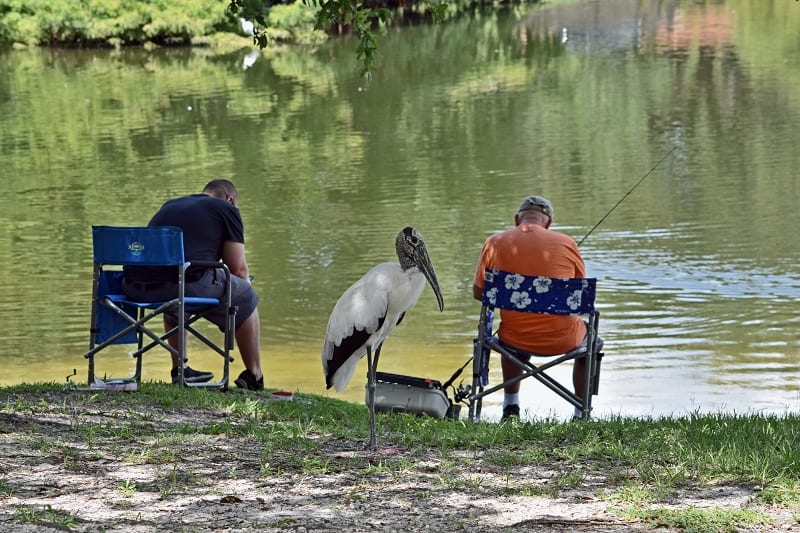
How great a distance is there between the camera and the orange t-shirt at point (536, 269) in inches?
257

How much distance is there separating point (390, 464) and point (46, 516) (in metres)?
1.33

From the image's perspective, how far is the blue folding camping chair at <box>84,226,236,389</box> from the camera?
6.41 meters

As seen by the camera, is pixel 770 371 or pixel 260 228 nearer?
pixel 770 371

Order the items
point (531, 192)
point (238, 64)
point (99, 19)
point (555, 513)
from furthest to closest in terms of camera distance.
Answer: point (99, 19) < point (238, 64) < point (531, 192) < point (555, 513)

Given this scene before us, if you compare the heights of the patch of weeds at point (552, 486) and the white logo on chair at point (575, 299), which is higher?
the white logo on chair at point (575, 299)

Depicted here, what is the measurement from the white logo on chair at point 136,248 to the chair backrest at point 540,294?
171 centimetres

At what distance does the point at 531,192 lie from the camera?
15508 millimetres

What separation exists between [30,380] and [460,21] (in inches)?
1696

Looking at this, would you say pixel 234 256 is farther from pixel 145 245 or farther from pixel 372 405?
pixel 372 405

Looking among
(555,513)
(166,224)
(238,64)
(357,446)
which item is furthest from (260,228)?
(238,64)

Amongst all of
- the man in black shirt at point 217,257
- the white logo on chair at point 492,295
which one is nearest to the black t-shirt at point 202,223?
the man in black shirt at point 217,257

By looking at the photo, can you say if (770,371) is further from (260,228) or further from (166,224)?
(260,228)

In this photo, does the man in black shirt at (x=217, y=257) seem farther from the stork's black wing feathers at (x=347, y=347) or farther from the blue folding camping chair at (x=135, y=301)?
the stork's black wing feathers at (x=347, y=347)

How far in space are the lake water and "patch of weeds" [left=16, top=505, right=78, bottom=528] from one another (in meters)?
3.77
